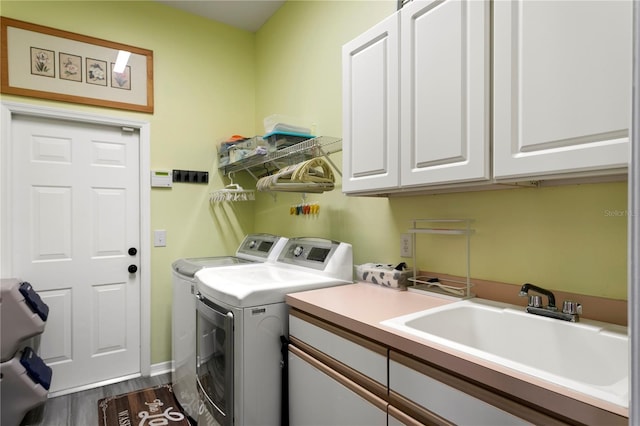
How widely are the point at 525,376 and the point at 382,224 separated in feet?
3.99

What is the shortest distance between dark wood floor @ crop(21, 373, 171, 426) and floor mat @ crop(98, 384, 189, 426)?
0.06m

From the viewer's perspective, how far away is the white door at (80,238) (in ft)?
7.93

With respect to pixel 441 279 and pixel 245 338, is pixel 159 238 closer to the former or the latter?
pixel 245 338

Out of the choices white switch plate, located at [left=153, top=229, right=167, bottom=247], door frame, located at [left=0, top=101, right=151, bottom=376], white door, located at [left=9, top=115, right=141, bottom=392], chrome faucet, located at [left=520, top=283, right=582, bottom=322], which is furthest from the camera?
white switch plate, located at [left=153, top=229, right=167, bottom=247]

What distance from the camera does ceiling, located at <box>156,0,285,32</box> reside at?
9.36 feet

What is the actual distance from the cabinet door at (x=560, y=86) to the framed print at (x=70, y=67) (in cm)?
275

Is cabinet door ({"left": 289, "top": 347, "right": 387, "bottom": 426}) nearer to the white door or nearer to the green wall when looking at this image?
the green wall

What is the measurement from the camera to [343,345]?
1.26 meters

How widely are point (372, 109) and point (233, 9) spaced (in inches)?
82.6

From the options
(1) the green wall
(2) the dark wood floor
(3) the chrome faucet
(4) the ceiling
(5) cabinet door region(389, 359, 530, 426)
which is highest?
(4) the ceiling

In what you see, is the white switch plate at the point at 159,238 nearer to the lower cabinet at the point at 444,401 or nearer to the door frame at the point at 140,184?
the door frame at the point at 140,184

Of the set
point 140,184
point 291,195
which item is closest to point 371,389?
point 291,195

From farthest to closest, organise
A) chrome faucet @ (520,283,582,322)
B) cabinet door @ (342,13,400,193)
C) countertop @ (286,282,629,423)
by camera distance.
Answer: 1. cabinet door @ (342,13,400,193)
2. chrome faucet @ (520,283,582,322)
3. countertop @ (286,282,629,423)

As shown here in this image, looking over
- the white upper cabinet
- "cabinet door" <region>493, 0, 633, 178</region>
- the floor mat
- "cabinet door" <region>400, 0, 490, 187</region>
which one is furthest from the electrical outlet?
the floor mat
